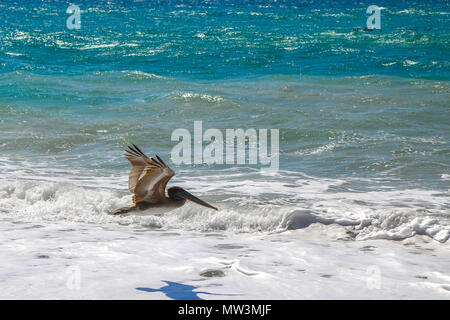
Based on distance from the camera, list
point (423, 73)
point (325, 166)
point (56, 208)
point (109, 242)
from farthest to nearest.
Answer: point (423, 73), point (325, 166), point (56, 208), point (109, 242)

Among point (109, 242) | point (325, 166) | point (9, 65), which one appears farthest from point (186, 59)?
point (109, 242)

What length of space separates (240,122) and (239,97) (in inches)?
118

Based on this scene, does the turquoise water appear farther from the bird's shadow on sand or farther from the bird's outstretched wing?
the bird's outstretched wing

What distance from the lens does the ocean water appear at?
8.78 meters

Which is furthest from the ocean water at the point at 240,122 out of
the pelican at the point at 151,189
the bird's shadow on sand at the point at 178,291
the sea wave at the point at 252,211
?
the pelican at the point at 151,189

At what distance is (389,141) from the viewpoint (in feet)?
43.2

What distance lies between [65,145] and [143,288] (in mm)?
7904

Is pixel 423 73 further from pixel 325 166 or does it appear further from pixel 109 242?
pixel 109 242

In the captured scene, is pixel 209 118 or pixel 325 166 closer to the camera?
pixel 325 166

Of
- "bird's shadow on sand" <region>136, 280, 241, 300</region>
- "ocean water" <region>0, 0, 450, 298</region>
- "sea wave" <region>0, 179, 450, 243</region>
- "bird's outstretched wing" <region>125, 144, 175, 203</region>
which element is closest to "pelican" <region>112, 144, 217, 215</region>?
"bird's outstretched wing" <region>125, 144, 175, 203</region>

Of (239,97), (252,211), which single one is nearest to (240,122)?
(239,97)
